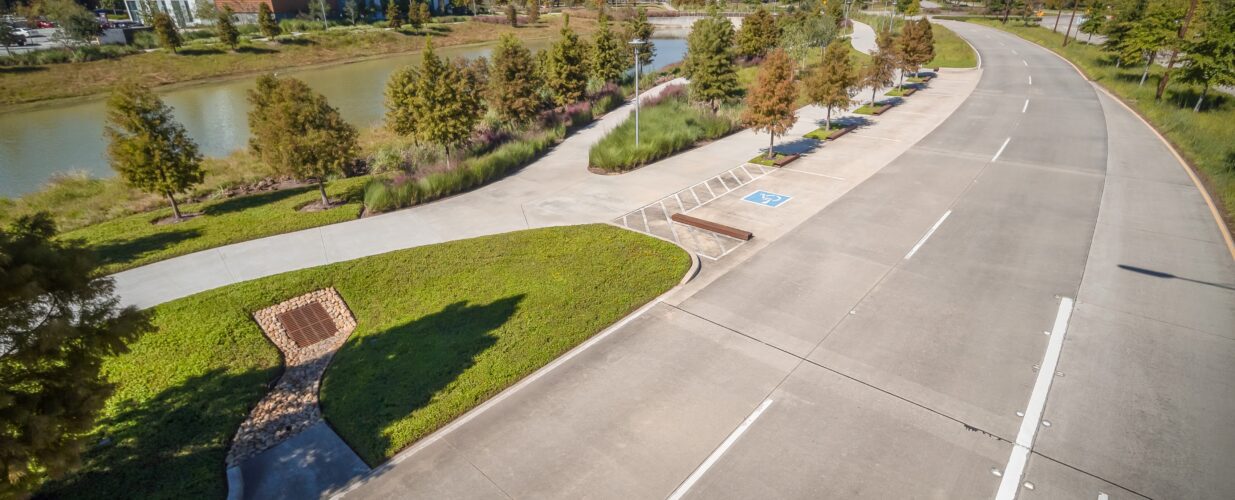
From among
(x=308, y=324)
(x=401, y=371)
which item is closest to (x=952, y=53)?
(x=401, y=371)

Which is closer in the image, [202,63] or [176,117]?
[176,117]

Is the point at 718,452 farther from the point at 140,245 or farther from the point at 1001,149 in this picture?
the point at 1001,149

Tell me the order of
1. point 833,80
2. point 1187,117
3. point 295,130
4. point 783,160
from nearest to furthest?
point 295,130
point 783,160
point 1187,117
point 833,80

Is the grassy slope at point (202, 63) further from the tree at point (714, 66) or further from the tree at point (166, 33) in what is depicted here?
the tree at point (714, 66)

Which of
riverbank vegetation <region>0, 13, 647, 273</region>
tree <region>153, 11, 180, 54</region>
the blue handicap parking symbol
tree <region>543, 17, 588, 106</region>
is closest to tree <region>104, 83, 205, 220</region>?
riverbank vegetation <region>0, 13, 647, 273</region>

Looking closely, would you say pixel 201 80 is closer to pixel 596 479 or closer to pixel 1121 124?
pixel 596 479

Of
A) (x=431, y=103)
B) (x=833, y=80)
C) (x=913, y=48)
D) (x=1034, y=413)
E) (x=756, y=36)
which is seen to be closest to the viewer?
(x=1034, y=413)

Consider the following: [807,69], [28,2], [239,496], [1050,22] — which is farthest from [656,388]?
[28,2]
